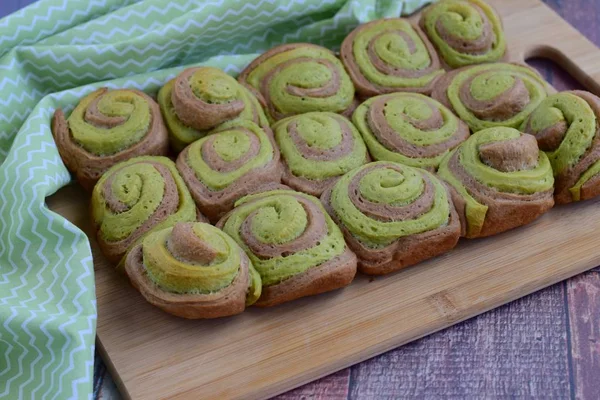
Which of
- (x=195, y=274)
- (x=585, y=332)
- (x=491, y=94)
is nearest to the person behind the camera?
(x=195, y=274)

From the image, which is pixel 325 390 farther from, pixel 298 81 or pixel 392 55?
pixel 392 55

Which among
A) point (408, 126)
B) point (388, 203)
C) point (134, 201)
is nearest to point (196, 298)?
point (134, 201)

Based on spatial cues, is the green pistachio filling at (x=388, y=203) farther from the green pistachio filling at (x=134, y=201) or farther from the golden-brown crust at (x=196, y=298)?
the green pistachio filling at (x=134, y=201)

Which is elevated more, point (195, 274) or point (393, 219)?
point (195, 274)

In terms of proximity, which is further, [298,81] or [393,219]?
[298,81]

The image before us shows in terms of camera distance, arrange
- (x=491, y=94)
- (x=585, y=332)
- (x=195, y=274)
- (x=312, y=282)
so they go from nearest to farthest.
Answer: (x=195, y=274) → (x=312, y=282) → (x=585, y=332) → (x=491, y=94)

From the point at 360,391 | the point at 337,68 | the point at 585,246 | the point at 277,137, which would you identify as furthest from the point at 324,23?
the point at 360,391

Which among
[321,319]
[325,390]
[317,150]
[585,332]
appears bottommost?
[585,332]
